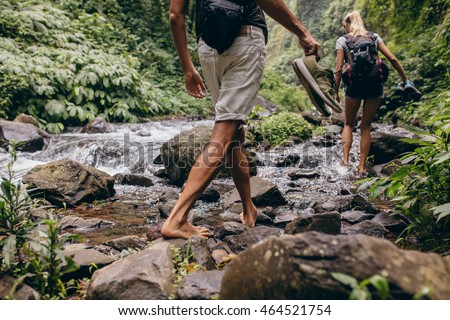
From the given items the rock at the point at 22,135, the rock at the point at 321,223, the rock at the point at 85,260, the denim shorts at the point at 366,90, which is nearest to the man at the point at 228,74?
the rock at the point at 85,260

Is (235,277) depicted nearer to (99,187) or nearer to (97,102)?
(99,187)

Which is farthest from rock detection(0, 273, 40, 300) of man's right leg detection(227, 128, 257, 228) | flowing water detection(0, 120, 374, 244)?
man's right leg detection(227, 128, 257, 228)

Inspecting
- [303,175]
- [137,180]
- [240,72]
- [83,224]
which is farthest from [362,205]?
[137,180]

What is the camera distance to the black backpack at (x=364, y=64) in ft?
16.2

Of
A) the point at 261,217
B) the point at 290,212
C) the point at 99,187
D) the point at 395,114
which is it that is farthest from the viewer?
the point at 395,114

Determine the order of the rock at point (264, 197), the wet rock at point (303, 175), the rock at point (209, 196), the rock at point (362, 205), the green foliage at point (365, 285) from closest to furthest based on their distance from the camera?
the green foliage at point (365, 285) < the rock at point (362, 205) < the rock at point (264, 197) < the rock at point (209, 196) < the wet rock at point (303, 175)

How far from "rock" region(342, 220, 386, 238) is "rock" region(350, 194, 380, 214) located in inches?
19.4

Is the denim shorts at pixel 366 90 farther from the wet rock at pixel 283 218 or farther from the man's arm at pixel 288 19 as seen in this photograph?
the man's arm at pixel 288 19

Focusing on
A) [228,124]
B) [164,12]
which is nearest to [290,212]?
[228,124]

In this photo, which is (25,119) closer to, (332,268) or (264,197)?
(264,197)

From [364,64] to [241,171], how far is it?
9.77 ft

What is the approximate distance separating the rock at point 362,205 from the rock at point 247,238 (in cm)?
111

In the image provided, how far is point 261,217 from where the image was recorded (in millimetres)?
3262
